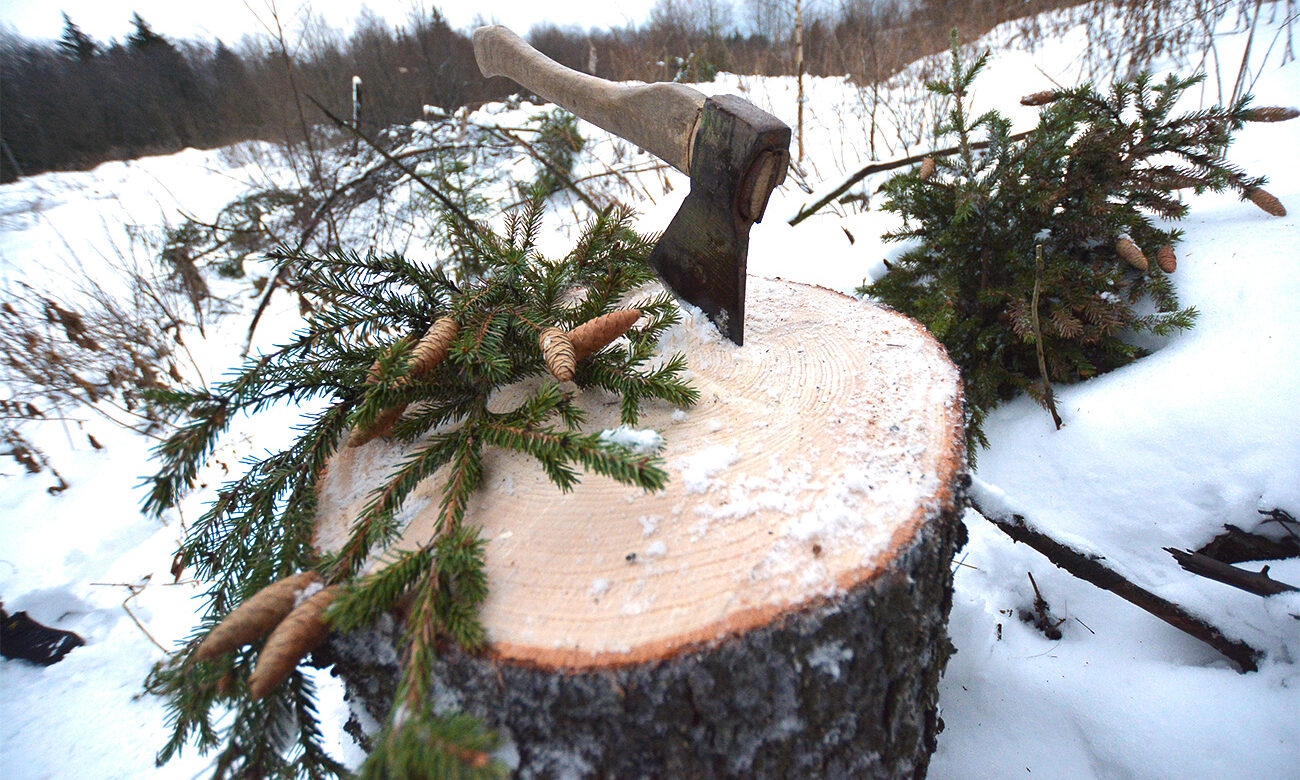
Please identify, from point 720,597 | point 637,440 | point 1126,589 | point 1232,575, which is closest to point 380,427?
point 637,440

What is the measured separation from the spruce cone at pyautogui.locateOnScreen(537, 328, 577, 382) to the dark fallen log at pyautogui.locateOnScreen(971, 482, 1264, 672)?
0.92 metres

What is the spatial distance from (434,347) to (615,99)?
733 mm

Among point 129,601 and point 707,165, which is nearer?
point 707,165

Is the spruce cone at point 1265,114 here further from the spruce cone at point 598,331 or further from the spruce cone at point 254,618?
the spruce cone at point 254,618

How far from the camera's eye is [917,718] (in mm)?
833

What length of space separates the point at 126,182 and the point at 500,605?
7.89 metres

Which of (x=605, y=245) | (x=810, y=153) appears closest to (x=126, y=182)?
(x=810, y=153)

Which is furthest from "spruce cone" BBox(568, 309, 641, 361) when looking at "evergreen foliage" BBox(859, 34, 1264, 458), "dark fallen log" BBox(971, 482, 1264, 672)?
"evergreen foliage" BBox(859, 34, 1264, 458)

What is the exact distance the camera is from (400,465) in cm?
79

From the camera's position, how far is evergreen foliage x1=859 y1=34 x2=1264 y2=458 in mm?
1617

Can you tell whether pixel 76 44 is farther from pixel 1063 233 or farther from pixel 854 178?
pixel 1063 233

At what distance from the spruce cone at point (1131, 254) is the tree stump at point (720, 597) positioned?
1.19m

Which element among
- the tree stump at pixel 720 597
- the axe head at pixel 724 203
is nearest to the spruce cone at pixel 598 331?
the tree stump at pixel 720 597

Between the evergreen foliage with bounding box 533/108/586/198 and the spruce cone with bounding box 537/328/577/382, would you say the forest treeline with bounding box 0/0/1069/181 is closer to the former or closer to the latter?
the evergreen foliage with bounding box 533/108/586/198
